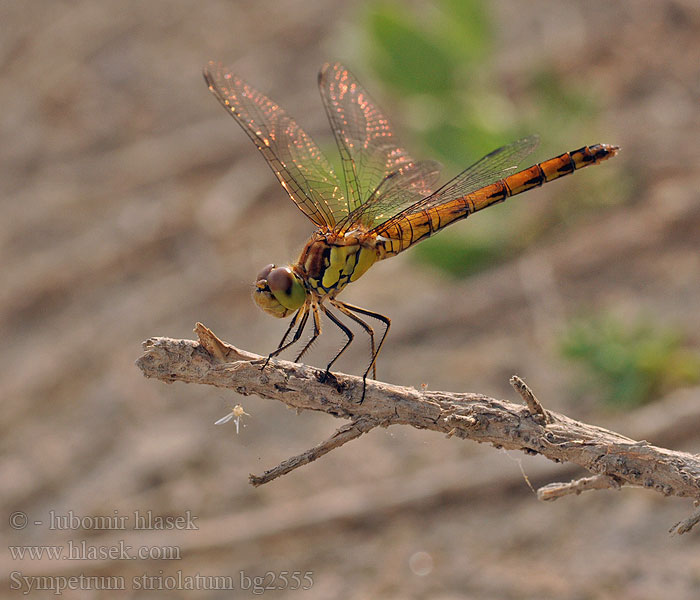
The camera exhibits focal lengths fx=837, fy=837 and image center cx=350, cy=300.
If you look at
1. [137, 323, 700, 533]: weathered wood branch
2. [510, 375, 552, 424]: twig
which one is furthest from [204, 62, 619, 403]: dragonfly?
[510, 375, 552, 424]: twig

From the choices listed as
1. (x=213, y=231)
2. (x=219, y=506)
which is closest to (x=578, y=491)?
(x=219, y=506)

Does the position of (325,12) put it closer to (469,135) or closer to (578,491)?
(469,135)

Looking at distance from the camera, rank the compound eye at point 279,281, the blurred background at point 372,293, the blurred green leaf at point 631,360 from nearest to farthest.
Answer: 1. the compound eye at point 279,281
2. the blurred background at point 372,293
3. the blurred green leaf at point 631,360

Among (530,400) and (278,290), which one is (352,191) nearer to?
(278,290)

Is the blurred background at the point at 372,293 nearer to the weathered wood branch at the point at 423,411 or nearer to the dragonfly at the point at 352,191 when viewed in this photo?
the weathered wood branch at the point at 423,411

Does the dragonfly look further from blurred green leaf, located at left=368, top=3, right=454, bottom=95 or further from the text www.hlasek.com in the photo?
blurred green leaf, located at left=368, top=3, right=454, bottom=95

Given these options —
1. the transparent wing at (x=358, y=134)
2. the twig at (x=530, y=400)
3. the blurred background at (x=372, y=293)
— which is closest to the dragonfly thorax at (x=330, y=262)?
the transparent wing at (x=358, y=134)

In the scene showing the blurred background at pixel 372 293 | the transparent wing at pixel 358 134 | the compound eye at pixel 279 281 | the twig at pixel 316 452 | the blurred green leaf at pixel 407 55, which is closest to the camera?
the twig at pixel 316 452
